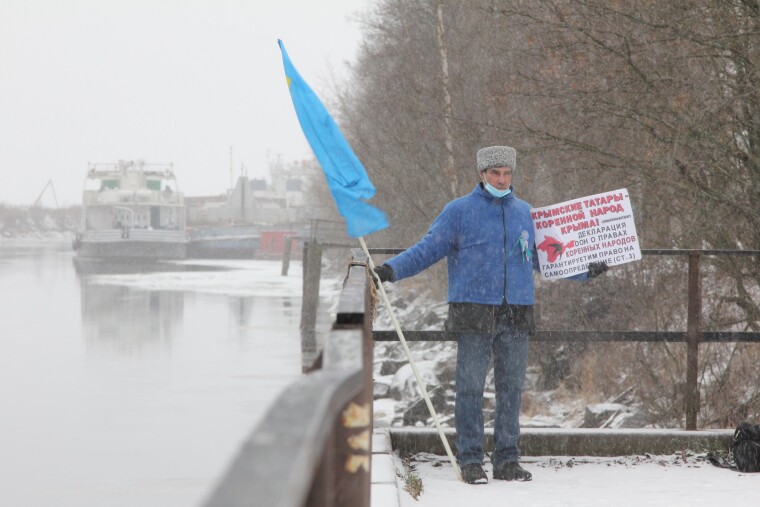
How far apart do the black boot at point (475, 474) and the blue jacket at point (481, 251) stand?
0.88 meters

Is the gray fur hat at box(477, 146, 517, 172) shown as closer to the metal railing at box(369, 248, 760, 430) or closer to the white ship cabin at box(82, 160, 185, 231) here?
the metal railing at box(369, 248, 760, 430)

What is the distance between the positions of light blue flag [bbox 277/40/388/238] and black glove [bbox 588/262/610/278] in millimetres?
1194

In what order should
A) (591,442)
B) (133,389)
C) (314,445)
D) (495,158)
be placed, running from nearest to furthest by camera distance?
1. (314,445)
2. (495,158)
3. (591,442)
4. (133,389)

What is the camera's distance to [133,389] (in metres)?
18.4

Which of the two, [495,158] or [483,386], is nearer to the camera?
[495,158]

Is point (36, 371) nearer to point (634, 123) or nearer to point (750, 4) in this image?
point (634, 123)

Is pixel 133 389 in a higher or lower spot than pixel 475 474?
lower

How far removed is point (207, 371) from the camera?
780 inches

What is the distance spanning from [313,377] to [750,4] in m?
6.89

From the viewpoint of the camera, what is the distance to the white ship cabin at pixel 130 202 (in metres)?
80.5

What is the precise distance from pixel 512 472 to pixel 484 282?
3.48 feet

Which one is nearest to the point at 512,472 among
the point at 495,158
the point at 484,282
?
the point at 484,282

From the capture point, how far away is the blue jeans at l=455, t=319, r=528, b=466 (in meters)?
5.48

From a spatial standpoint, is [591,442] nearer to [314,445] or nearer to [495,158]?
[495,158]
